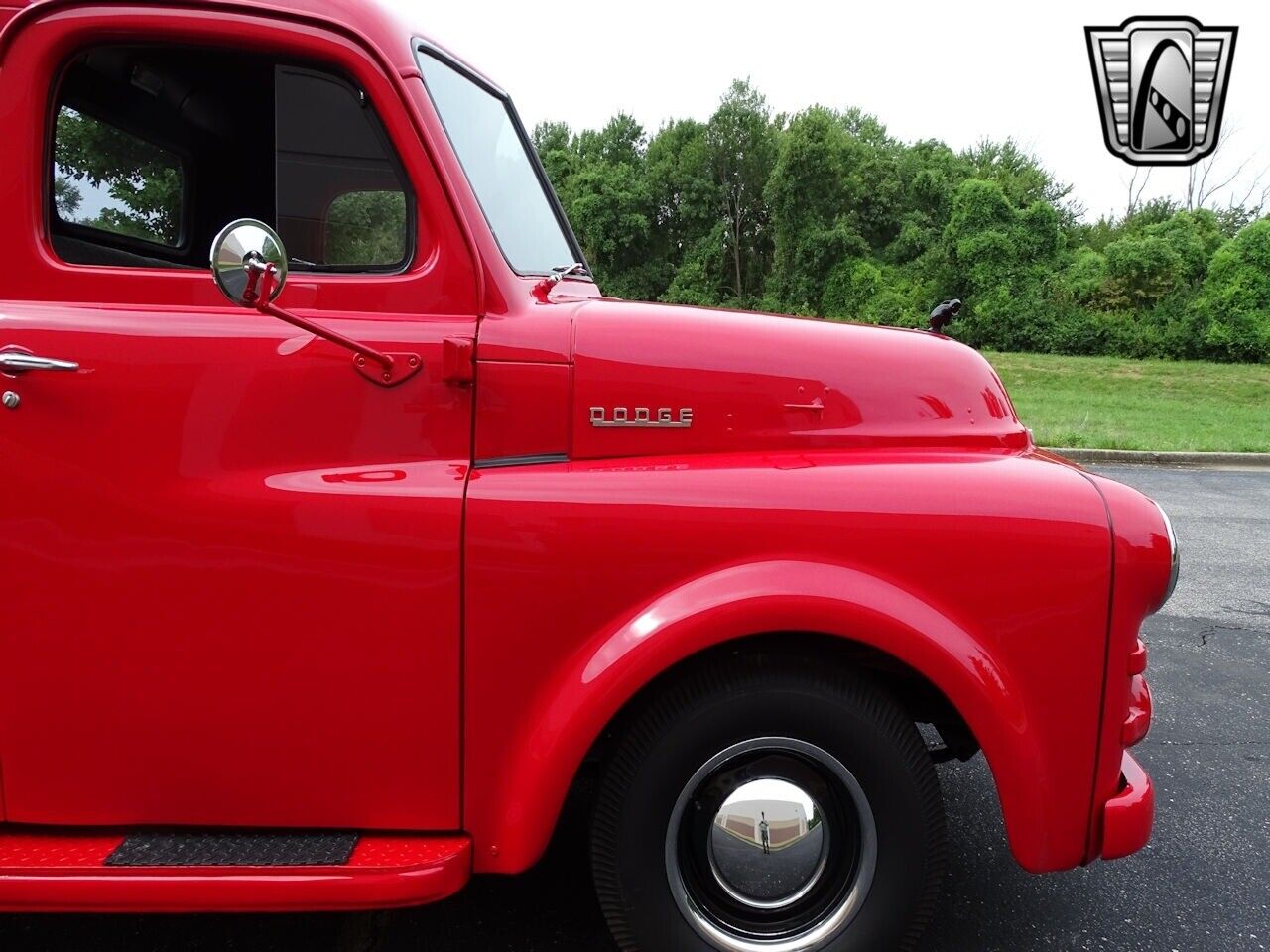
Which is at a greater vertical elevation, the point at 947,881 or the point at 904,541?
the point at 904,541

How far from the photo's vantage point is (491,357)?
5.90 ft

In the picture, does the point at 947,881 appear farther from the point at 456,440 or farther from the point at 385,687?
the point at 456,440

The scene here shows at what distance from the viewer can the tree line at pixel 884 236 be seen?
25.6 meters

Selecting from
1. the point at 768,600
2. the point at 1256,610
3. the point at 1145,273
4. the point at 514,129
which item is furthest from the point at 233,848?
the point at 1145,273

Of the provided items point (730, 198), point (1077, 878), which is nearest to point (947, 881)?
point (1077, 878)

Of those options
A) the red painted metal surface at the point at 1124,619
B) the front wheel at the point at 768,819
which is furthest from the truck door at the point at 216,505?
the red painted metal surface at the point at 1124,619

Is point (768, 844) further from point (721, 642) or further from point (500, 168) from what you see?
point (500, 168)

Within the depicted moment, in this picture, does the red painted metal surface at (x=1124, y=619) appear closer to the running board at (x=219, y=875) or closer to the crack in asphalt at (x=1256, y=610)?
the running board at (x=219, y=875)

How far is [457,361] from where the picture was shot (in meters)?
1.76

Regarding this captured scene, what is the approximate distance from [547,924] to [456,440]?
1.29 m

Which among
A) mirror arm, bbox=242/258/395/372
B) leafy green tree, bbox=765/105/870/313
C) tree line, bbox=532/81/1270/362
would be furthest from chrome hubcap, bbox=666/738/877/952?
leafy green tree, bbox=765/105/870/313

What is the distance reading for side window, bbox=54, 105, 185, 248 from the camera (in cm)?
184

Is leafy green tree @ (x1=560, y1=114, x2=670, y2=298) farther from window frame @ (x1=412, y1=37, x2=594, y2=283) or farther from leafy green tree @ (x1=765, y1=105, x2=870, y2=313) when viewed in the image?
window frame @ (x1=412, y1=37, x2=594, y2=283)

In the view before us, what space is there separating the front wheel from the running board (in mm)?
387
